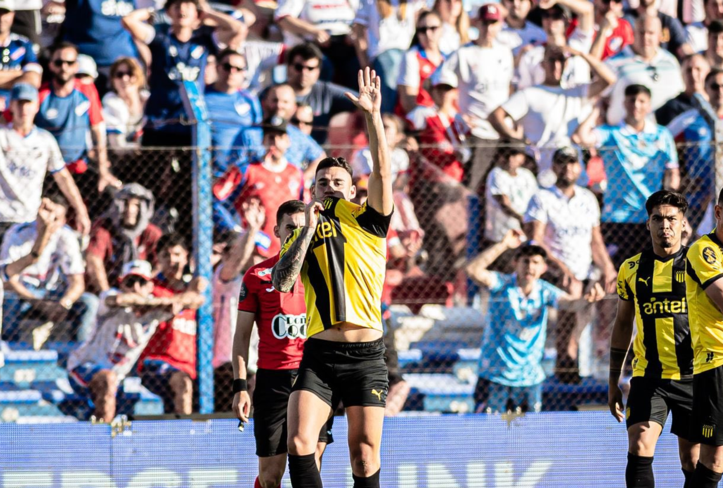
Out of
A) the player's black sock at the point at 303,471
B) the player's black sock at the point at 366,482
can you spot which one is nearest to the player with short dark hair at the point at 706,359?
the player's black sock at the point at 366,482

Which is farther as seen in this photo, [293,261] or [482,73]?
[482,73]

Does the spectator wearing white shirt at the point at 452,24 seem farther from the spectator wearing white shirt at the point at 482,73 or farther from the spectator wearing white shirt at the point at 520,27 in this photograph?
the spectator wearing white shirt at the point at 520,27

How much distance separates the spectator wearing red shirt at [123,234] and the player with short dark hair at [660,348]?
475 cm

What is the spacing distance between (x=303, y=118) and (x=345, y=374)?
16.1ft

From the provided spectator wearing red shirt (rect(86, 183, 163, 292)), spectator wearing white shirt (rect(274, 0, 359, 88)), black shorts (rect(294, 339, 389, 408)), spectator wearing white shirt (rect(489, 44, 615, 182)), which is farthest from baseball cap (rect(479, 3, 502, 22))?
black shorts (rect(294, 339, 389, 408))

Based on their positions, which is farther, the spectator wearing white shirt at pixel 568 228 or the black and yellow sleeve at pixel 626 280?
the spectator wearing white shirt at pixel 568 228

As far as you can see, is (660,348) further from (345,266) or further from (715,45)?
(715,45)

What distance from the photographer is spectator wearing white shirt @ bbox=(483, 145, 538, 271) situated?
361 inches

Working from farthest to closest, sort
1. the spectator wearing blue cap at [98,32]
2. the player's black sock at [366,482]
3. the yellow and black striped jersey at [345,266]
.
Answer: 1. the spectator wearing blue cap at [98,32]
2. the yellow and black striped jersey at [345,266]
3. the player's black sock at [366,482]

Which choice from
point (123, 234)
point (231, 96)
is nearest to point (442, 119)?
point (231, 96)

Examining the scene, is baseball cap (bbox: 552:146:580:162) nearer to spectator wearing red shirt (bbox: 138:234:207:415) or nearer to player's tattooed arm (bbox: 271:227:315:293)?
spectator wearing red shirt (bbox: 138:234:207:415)

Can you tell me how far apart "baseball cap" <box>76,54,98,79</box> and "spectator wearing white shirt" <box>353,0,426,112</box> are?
112 inches

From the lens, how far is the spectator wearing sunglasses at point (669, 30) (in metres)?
10.5

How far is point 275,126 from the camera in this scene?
905cm
